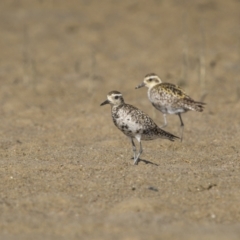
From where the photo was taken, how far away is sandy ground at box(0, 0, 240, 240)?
8398 mm

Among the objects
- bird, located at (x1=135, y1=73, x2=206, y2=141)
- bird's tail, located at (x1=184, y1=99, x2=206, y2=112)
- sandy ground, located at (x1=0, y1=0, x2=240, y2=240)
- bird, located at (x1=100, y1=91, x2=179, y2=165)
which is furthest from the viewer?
bird, located at (x1=135, y1=73, x2=206, y2=141)

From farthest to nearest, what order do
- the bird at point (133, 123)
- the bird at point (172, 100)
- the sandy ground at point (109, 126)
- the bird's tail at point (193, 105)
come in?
the bird at point (172, 100), the bird's tail at point (193, 105), the bird at point (133, 123), the sandy ground at point (109, 126)

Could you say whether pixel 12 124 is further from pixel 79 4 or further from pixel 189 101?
pixel 79 4

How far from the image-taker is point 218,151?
12.0 meters

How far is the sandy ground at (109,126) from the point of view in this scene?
331 inches

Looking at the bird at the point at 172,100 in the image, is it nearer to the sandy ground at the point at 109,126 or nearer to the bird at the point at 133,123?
the sandy ground at the point at 109,126

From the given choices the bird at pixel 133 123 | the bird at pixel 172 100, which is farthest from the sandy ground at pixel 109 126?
the bird at pixel 172 100

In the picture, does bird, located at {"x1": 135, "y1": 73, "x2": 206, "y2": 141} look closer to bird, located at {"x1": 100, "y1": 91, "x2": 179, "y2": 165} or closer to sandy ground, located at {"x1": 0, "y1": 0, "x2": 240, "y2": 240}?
sandy ground, located at {"x1": 0, "y1": 0, "x2": 240, "y2": 240}

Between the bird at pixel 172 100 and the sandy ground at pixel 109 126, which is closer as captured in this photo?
the sandy ground at pixel 109 126

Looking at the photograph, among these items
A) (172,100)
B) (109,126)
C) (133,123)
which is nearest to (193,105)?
(172,100)

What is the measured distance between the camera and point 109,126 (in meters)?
13.9

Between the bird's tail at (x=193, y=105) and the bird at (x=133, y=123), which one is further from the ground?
the bird at (x=133, y=123)

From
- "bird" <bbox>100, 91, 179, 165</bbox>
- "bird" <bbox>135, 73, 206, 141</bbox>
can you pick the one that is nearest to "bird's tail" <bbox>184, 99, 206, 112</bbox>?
"bird" <bbox>135, 73, 206, 141</bbox>

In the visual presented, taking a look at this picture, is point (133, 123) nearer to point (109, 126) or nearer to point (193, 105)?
point (193, 105)
